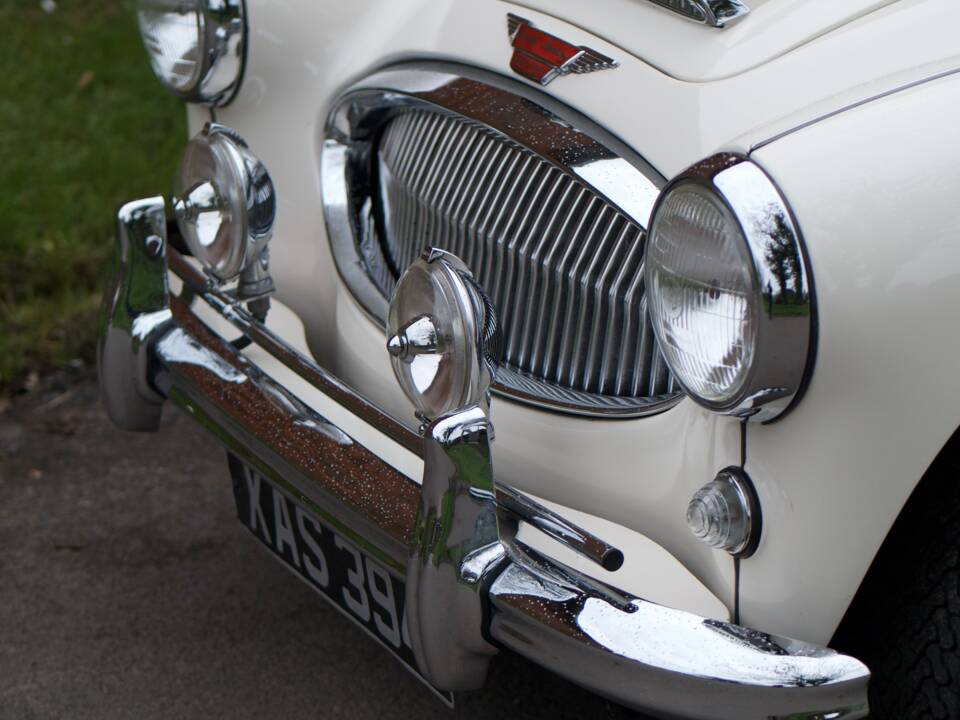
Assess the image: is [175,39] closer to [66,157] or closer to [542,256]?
[542,256]

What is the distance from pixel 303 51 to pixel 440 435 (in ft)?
3.21

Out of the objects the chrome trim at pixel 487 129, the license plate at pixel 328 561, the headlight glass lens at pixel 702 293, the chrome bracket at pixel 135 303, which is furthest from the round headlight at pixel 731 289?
the chrome bracket at pixel 135 303

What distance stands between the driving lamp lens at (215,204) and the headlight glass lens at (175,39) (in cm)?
19

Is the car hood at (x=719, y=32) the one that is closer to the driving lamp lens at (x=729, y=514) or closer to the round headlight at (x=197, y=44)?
the driving lamp lens at (x=729, y=514)

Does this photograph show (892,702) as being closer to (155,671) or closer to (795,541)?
(795,541)

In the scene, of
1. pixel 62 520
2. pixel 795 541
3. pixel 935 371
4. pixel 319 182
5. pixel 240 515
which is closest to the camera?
pixel 935 371

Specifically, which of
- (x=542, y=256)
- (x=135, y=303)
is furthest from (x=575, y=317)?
(x=135, y=303)

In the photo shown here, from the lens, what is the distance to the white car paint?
117 cm

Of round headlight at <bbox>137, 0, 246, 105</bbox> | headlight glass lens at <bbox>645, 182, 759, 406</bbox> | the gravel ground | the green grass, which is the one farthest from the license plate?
the green grass

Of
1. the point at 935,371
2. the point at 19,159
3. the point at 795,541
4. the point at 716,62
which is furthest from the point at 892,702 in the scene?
the point at 19,159

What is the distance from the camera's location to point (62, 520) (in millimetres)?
2508

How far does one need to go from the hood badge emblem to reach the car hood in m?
0.03

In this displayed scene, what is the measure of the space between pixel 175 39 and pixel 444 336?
91cm

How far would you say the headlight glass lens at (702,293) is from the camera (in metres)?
1.20
